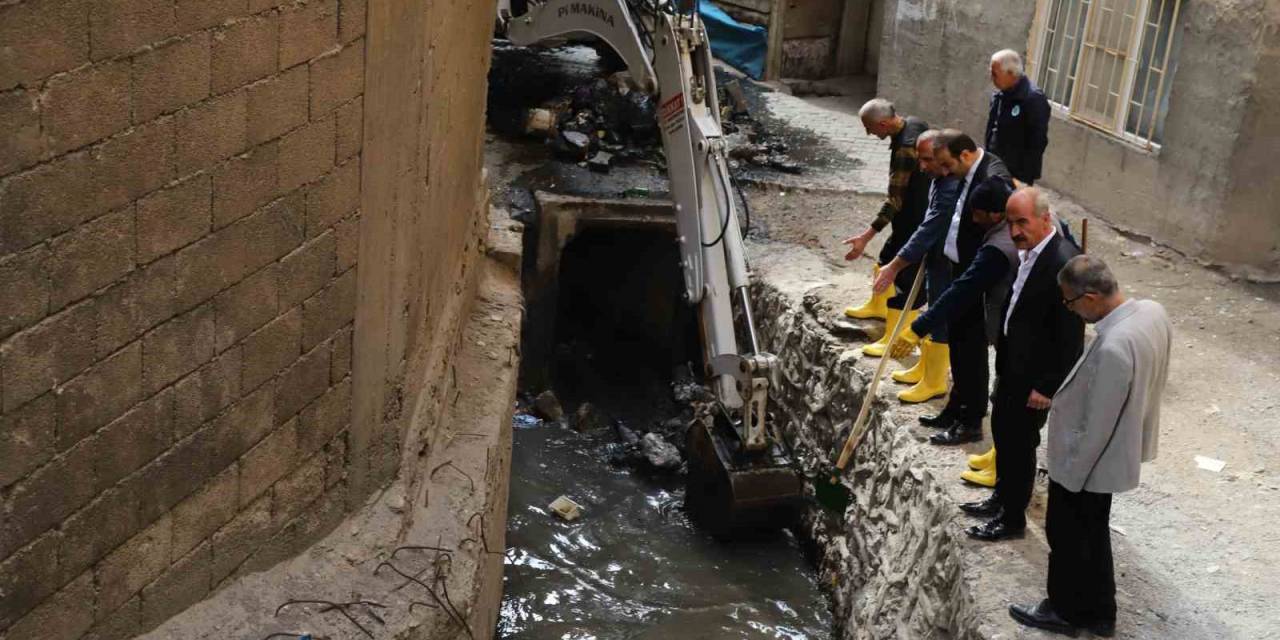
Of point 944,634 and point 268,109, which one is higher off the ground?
point 268,109

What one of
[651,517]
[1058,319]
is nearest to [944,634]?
[1058,319]

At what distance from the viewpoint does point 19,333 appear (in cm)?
351

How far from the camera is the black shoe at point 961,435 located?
7.88 m

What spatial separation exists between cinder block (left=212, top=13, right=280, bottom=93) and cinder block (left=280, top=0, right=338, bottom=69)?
52 millimetres

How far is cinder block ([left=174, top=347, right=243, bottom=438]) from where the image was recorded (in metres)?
4.33

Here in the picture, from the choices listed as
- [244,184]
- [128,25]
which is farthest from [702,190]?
[128,25]

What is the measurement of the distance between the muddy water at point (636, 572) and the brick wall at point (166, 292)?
3528 mm

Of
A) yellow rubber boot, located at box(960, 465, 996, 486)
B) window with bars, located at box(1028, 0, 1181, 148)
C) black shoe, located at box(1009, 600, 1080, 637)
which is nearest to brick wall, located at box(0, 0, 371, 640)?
black shoe, located at box(1009, 600, 1080, 637)

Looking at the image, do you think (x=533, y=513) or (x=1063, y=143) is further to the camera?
(x=1063, y=143)

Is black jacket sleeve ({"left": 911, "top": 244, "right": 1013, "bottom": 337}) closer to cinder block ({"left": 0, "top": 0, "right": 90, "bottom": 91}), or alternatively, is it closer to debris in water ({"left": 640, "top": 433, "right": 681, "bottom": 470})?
debris in water ({"left": 640, "top": 433, "right": 681, "bottom": 470})

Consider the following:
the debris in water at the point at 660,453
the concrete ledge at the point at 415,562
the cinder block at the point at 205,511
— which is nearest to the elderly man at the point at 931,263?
the concrete ledge at the point at 415,562

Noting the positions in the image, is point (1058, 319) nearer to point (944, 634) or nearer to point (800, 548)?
point (944, 634)

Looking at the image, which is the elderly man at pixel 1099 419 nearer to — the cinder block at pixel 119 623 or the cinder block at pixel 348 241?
the cinder block at pixel 348 241

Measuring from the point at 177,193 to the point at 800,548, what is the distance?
655 centimetres
